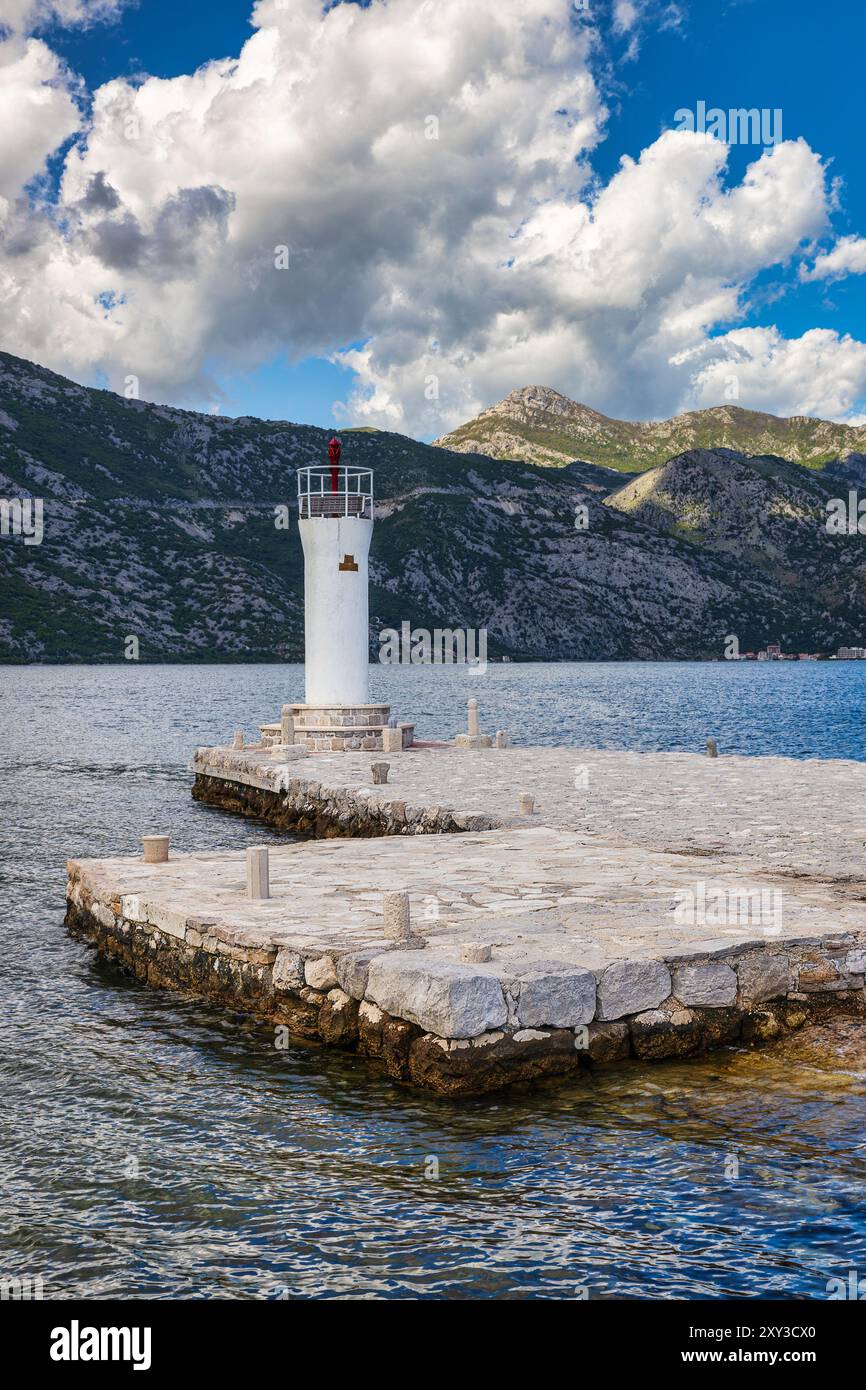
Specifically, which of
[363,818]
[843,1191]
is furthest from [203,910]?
[363,818]

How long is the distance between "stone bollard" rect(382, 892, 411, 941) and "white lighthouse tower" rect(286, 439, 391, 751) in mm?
23369

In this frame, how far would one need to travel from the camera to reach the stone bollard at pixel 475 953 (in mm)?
9562

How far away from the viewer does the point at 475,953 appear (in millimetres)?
9555

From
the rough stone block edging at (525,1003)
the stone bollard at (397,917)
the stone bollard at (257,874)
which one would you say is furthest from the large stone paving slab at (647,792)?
the stone bollard at (397,917)

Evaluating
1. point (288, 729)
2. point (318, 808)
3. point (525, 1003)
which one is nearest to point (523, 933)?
point (525, 1003)

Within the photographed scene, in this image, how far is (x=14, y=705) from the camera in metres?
84.2

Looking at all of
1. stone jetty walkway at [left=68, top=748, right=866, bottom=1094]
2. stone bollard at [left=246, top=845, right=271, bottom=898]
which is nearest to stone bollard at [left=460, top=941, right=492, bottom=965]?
stone jetty walkway at [left=68, top=748, right=866, bottom=1094]

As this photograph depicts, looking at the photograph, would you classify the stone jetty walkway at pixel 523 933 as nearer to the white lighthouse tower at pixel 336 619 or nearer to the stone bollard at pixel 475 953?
the stone bollard at pixel 475 953

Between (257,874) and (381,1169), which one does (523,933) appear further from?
(257,874)

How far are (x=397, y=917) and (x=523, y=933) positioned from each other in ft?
3.86

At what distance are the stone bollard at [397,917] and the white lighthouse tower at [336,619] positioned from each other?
23.4 m

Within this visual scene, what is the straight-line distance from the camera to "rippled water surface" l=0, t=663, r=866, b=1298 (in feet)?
22.1

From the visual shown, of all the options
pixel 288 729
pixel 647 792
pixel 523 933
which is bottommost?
pixel 523 933
